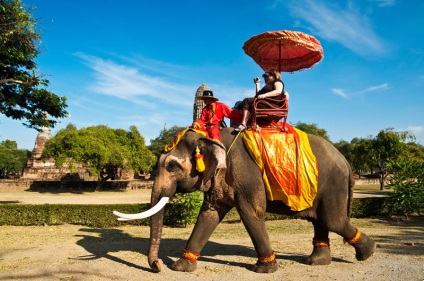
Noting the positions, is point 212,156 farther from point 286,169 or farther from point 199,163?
point 286,169

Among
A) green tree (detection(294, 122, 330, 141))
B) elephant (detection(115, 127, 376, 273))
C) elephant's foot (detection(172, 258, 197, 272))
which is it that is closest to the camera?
elephant (detection(115, 127, 376, 273))

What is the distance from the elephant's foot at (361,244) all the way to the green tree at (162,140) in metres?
53.7

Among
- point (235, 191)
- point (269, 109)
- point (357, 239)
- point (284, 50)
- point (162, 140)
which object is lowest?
point (357, 239)

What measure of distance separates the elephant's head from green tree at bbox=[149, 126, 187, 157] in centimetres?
5352

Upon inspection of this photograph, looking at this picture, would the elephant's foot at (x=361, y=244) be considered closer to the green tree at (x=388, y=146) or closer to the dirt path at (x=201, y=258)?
the dirt path at (x=201, y=258)

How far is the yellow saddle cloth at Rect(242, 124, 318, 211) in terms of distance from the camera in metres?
6.02

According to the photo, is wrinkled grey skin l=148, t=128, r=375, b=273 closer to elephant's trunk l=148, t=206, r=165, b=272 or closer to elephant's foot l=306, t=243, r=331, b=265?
elephant's trunk l=148, t=206, r=165, b=272

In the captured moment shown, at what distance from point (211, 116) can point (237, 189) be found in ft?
4.81

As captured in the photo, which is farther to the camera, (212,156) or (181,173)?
(181,173)

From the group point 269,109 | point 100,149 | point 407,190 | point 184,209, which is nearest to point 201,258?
point 269,109

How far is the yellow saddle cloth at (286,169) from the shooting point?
6020 mm

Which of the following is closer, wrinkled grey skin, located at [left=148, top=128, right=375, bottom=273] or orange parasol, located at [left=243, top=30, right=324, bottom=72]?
wrinkled grey skin, located at [left=148, top=128, right=375, bottom=273]

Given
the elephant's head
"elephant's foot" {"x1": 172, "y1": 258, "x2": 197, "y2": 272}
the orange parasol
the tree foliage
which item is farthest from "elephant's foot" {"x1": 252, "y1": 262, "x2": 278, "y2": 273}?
the tree foliage

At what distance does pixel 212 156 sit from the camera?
5.86 metres
